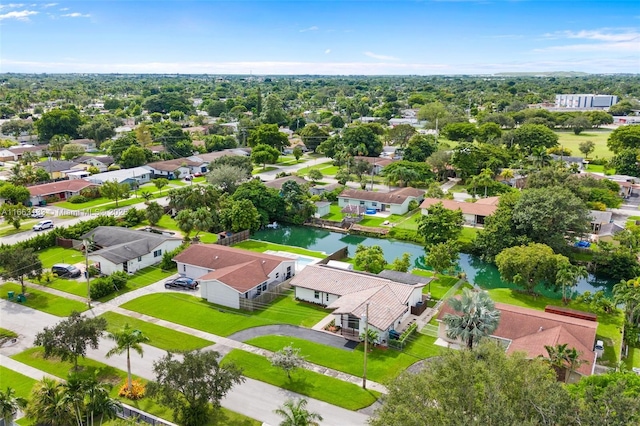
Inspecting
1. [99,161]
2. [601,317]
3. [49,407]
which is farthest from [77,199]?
[601,317]

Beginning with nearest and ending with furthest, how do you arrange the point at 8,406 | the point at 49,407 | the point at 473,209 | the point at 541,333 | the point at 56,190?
the point at 8,406
the point at 49,407
the point at 541,333
the point at 473,209
the point at 56,190

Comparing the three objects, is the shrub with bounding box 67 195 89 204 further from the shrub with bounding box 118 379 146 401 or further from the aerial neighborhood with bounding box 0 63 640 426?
the shrub with bounding box 118 379 146 401

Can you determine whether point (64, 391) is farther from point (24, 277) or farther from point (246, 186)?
point (246, 186)

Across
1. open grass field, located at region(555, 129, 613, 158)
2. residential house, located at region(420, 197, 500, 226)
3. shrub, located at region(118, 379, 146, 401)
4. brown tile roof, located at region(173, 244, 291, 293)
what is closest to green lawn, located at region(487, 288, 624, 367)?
residential house, located at region(420, 197, 500, 226)

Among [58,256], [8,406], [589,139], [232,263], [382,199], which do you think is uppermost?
[589,139]

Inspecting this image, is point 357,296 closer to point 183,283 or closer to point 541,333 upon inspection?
point 541,333

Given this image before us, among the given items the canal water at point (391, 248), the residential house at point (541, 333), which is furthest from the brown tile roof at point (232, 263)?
the residential house at point (541, 333)

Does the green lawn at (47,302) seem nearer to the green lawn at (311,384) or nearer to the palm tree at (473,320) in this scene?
the green lawn at (311,384)

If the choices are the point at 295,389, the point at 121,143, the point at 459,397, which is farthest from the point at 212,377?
the point at 121,143
